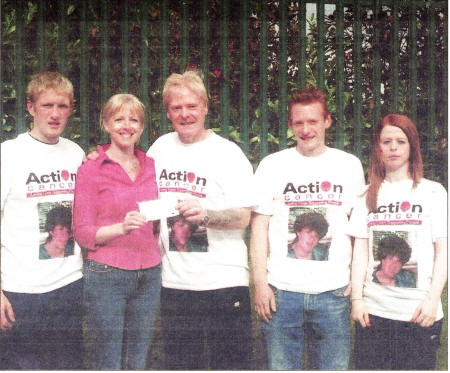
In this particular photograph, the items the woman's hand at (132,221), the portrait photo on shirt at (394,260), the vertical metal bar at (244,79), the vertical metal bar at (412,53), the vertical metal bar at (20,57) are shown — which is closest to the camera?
the woman's hand at (132,221)

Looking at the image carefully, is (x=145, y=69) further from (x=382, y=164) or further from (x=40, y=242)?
(x=382, y=164)

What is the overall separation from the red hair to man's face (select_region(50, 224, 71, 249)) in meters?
1.39

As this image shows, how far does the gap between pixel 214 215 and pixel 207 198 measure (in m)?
0.10

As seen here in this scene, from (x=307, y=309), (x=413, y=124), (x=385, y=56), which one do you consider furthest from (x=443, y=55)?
(x=307, y=309)

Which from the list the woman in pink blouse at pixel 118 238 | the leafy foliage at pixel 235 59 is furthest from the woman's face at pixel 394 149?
the woman in pink blouse at pixel 118 238

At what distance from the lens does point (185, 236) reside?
2564 mm

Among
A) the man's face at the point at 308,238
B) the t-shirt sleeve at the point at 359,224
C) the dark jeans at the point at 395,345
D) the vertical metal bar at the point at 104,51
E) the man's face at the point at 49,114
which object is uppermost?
the vertical metal bar at the point at 104,51

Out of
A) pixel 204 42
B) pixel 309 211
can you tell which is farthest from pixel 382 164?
pixel 204 42

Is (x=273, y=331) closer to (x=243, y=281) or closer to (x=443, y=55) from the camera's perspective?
(x=243, y=281)

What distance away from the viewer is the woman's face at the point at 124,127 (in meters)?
2.52

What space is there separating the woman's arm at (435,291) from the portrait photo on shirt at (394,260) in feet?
0.29

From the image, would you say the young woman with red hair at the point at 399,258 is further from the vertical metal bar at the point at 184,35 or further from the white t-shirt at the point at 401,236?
the vertical metal bar at the point at 184,35

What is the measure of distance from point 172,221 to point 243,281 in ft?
1.38

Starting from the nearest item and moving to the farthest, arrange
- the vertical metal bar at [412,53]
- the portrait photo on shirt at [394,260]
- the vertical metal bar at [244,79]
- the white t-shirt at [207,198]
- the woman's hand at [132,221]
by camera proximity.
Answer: the woman's hand at [132,221] → the white t-shirt at [207,198] → the portrait photo on shirt at [394,260] → the vertical metal bar at [244,79] → the vertical metal bar at [412,53]
